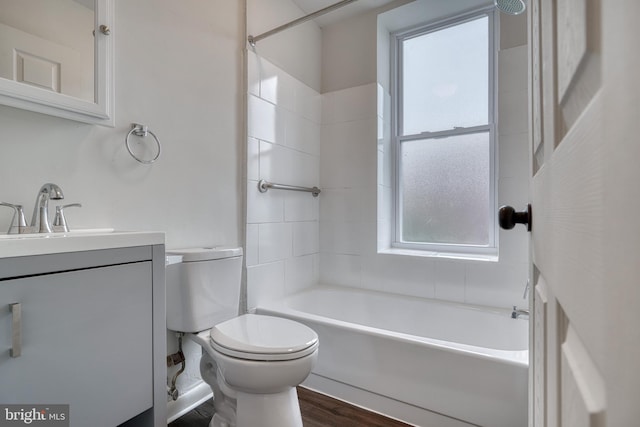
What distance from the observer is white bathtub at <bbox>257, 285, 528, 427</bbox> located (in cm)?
131

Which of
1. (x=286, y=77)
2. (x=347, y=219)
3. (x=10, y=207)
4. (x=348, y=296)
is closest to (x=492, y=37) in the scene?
(x=286, y=77)

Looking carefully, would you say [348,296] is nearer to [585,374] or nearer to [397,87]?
[397,87]

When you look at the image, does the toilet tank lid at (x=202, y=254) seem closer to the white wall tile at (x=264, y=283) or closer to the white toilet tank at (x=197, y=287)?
the white toilet tank at (x=197, y=287)

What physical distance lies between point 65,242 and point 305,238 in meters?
1.73

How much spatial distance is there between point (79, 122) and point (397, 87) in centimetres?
214

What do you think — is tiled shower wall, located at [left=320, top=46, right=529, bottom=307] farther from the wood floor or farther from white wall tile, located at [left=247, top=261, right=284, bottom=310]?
the wood floor

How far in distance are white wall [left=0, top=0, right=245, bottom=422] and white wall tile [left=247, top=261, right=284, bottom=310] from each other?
0.81ft

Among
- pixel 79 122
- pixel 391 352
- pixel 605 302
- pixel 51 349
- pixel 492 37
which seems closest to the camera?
pixel 605 302

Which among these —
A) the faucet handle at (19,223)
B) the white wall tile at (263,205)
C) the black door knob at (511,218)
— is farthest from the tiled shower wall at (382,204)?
the faucet handle at (19,223)

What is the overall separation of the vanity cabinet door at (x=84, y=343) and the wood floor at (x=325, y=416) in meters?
0.69

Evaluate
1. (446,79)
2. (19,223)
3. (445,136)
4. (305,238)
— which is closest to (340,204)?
(305,238)

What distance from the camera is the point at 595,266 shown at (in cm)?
22

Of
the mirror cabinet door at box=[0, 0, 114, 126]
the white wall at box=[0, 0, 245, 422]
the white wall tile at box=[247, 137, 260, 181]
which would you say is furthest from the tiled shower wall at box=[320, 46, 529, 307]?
the mirror cabinet door at box=[0, 0, 114, 126]

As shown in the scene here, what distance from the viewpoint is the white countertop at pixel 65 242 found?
74 cm
